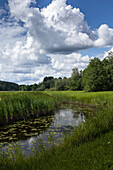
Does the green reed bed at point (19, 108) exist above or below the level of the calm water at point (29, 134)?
above

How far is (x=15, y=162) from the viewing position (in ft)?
15.1

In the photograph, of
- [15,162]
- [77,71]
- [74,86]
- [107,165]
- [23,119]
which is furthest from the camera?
[77,71]

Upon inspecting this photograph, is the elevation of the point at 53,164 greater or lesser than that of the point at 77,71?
lesser

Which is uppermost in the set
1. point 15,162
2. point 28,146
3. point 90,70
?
point 90,70

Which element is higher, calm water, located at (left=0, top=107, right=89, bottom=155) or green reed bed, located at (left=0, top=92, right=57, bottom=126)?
green reed bed, located at (left=0, top=92, right=57, bottom=126)

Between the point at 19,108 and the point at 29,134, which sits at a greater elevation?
the point at 19,108

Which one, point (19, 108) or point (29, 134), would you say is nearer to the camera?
point (29, 134)

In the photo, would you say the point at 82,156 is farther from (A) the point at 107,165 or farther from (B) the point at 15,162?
(B) the point at 15,162

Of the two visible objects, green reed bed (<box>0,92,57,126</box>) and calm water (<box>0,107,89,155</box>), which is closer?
calm water (<box>0,107,89,155</box>)

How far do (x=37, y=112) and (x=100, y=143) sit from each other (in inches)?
350

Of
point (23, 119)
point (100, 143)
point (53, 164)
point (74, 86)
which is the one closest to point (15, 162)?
point (53, 164)

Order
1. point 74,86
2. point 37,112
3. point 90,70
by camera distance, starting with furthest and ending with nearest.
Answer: point 74,86, point 90,70, point 37,112

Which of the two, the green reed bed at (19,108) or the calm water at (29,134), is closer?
the calm water at (29,134)

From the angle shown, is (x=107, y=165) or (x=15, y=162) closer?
(x=107, y=165)
